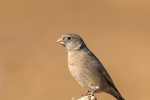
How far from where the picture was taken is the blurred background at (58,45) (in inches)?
869

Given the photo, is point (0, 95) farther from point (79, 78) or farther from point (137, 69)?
point (79, 78)

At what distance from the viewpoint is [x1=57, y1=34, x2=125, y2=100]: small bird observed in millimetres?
10391

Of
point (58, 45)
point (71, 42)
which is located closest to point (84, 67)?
point (71, 42)

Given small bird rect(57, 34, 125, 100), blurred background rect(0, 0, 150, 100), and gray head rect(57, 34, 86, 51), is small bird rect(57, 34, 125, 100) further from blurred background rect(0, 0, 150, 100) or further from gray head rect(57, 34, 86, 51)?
blurred background rect(0, 0, 150, 100)

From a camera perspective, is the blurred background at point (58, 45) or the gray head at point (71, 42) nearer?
the gray head at point (71, 42)

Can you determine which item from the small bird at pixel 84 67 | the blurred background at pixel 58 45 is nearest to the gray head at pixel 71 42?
the small bird at pixel 84 67

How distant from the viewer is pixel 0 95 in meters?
20.9

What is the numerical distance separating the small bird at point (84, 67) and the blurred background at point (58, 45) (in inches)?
373

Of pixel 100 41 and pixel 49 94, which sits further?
pixel 100 41

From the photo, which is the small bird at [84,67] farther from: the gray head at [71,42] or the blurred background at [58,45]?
the blurred background at [58,45]

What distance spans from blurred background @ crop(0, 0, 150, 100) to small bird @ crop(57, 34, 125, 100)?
948 cm

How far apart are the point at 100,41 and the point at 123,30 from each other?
8.62 ft

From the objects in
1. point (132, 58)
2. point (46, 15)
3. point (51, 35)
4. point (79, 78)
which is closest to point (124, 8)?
point (46, 15)

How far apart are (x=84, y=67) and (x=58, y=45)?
57.9ft
